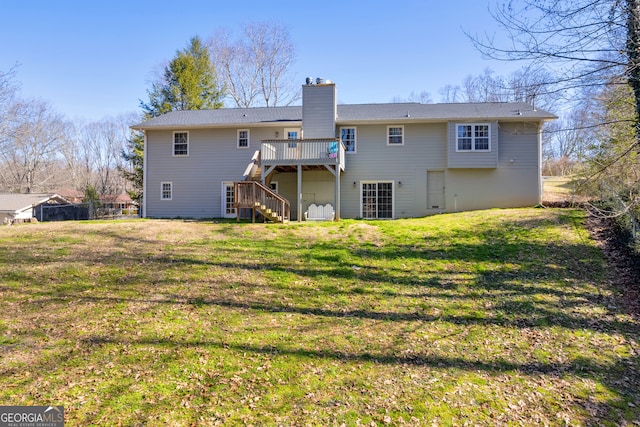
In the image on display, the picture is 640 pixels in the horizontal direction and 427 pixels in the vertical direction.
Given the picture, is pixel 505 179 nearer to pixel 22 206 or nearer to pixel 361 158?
pixel 361 158

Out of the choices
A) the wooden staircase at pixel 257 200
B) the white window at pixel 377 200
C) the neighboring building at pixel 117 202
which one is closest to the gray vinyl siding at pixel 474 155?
the white window at pixel 377 200

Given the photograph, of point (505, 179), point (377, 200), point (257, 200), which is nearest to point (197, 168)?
point (257, 200)

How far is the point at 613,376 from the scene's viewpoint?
4.82 metres

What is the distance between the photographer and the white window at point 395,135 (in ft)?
56.5

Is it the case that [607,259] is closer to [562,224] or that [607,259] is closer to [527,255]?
[527,255]

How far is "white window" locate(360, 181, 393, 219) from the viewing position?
17266 millimetres

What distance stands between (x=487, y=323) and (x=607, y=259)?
16.4ft

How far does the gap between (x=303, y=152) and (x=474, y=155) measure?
7913 mm

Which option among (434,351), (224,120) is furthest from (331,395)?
(224,120)

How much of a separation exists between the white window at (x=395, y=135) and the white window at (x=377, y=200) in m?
1.96

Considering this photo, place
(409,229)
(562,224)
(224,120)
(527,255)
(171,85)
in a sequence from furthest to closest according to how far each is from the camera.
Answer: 1. (171,85)
2. (224,120)
3. (409,229)
4. (562,224)
5. (527,255)

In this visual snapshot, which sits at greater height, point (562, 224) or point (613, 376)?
point (562, 224)

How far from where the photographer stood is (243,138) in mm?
17922

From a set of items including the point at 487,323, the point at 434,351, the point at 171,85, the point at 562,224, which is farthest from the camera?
the point at 171,85
